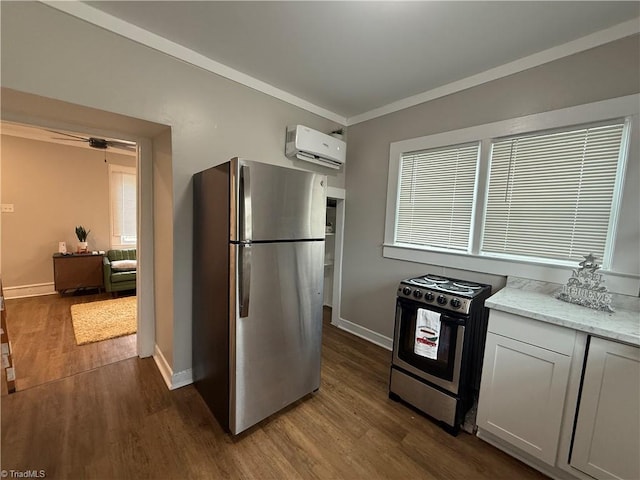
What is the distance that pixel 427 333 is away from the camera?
1.89m

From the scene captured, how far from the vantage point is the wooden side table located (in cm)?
405

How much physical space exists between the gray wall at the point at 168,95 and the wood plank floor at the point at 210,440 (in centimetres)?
45

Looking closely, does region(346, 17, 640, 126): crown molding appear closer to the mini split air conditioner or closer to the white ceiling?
the white ceiling

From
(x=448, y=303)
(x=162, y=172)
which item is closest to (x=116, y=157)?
(x=162, y=172)

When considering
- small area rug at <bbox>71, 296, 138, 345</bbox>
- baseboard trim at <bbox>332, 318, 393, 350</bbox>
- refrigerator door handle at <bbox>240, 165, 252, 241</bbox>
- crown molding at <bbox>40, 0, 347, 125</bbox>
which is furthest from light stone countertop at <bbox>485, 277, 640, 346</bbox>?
small area rug at <bbox>71, 296, 138, 345</bbox>

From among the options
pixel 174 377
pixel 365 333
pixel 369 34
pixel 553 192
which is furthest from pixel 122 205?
pixel 553 192

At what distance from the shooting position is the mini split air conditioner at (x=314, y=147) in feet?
8.41

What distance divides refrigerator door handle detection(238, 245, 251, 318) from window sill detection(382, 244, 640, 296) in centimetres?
174

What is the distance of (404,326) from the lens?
2053 millimetres

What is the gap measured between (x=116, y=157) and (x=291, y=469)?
5.57 metres

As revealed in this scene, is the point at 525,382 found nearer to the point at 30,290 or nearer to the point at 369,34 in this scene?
the point at 369,34

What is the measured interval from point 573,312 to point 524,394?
559 millimetres

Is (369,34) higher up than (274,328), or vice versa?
(369,34)

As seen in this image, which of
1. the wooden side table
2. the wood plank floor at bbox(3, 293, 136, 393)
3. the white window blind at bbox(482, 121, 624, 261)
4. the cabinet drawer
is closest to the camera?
the cabinet drawer
